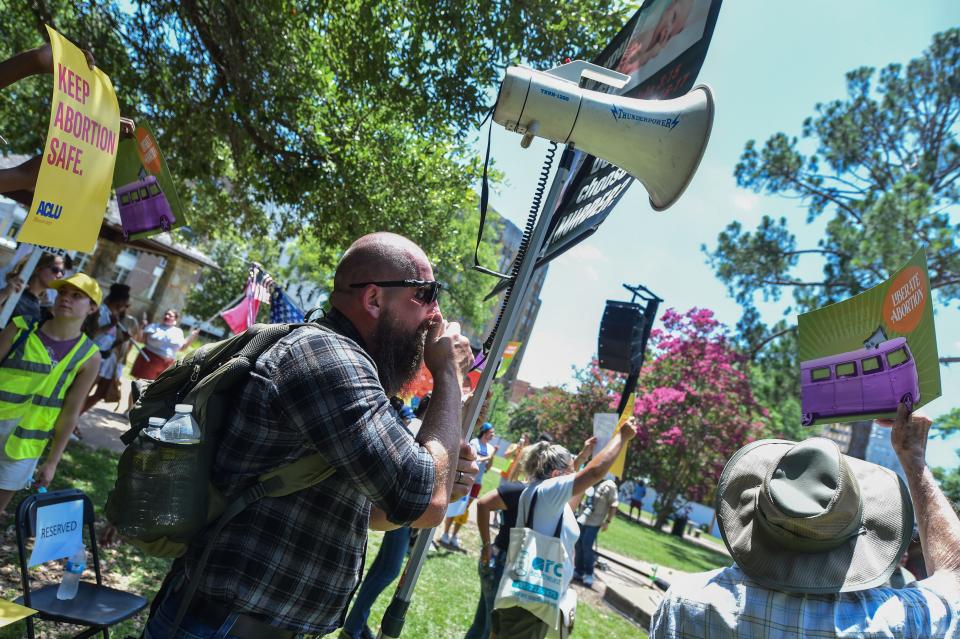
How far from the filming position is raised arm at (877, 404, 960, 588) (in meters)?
1.65

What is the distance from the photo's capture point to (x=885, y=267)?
38.2ft

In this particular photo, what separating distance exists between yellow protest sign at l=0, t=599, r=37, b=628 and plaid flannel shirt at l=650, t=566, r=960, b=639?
2.30m

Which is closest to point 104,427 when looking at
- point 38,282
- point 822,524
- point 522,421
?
point 38,282

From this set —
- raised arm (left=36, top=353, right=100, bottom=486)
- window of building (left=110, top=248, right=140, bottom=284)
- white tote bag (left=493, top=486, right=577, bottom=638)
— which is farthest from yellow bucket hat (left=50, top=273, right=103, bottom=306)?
window of building (left=110, top=248, right=140, bottom=284)

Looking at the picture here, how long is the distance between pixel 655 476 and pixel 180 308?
74.1 ft

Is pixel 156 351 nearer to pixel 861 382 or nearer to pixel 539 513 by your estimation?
pixel 539 513

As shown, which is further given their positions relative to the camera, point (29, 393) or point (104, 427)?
point (104, 427)

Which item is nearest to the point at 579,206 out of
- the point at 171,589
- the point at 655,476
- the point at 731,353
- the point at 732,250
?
the point at 171,589

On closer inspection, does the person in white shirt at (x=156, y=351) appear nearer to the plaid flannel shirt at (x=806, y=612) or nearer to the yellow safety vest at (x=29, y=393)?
the yellow safety vest at (x=29, y=393)

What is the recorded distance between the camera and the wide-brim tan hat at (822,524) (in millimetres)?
1518

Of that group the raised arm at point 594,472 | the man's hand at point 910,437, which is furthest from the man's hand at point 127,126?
the man's hand at point 910,437

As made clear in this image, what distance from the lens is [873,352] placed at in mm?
1920

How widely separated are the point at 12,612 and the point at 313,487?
5.68ft

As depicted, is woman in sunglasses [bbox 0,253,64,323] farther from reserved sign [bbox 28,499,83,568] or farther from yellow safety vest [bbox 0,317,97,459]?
reserved sign [bbox 28,499,83,568]
